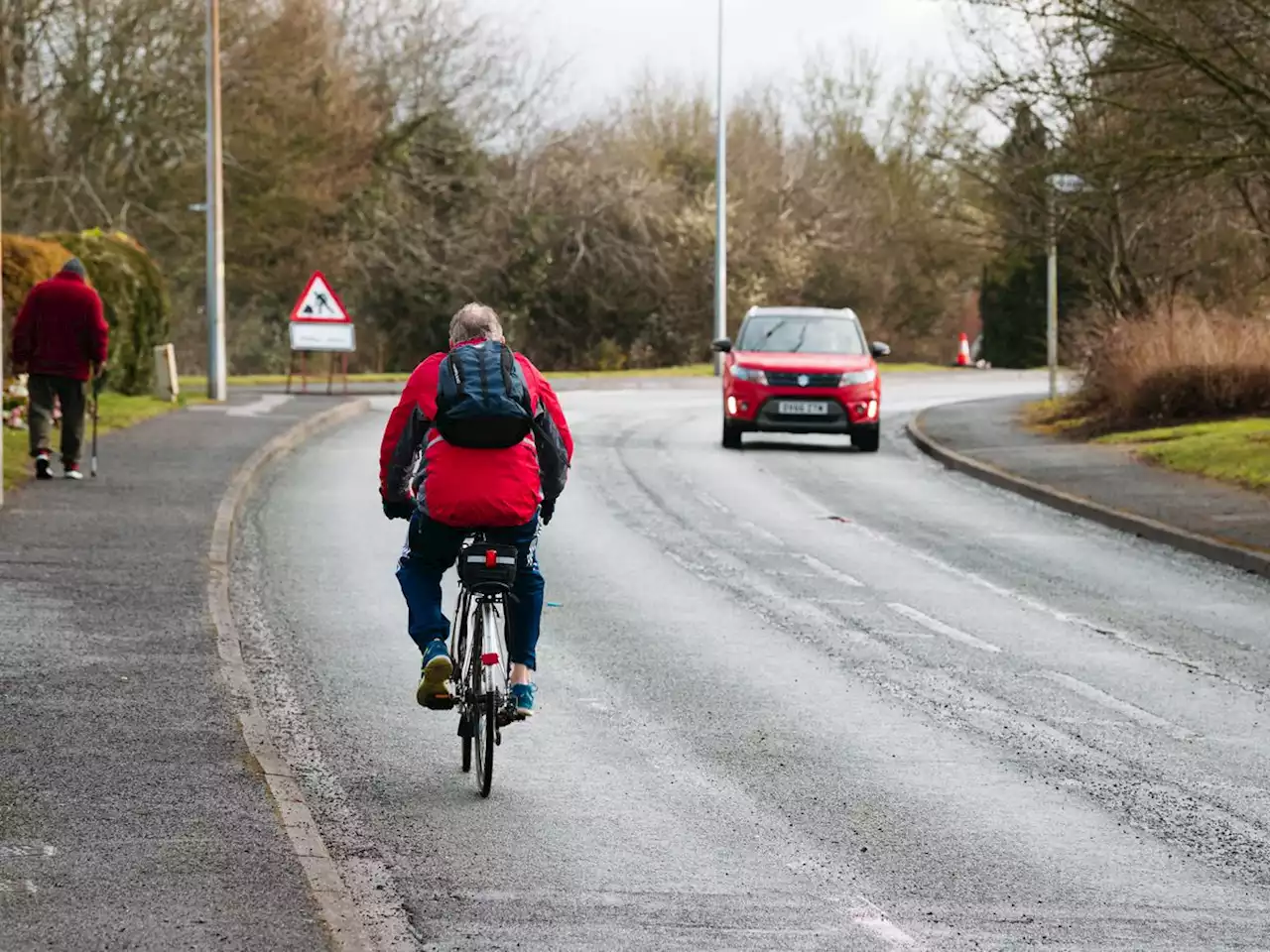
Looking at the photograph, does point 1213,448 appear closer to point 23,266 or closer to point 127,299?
point 23,266

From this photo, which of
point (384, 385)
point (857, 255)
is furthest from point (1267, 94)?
point (857, 255)

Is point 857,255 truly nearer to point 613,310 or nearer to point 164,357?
point 613,310

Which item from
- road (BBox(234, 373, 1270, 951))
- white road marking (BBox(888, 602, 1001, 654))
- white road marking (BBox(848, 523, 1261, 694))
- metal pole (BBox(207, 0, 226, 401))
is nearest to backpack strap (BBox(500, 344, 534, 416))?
Result: road (BBox(234, 373, 1270, 951))

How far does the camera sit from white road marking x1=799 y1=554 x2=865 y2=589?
1478cm

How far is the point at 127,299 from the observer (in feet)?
106

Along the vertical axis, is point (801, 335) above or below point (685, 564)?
above

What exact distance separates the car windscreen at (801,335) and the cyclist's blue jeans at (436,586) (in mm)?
19511

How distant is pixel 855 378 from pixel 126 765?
19.3m

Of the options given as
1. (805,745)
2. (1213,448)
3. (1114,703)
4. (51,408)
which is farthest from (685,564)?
(1213,448)

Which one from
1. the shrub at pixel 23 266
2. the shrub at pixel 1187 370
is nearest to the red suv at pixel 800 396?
the shrub at pixel 1187 370

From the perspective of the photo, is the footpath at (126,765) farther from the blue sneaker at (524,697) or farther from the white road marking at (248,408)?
the white road marking at (248,408)

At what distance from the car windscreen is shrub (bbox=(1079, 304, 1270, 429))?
3395 mm

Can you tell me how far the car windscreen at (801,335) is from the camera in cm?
2778

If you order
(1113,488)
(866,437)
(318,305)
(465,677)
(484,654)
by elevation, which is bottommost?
(1113,488)
